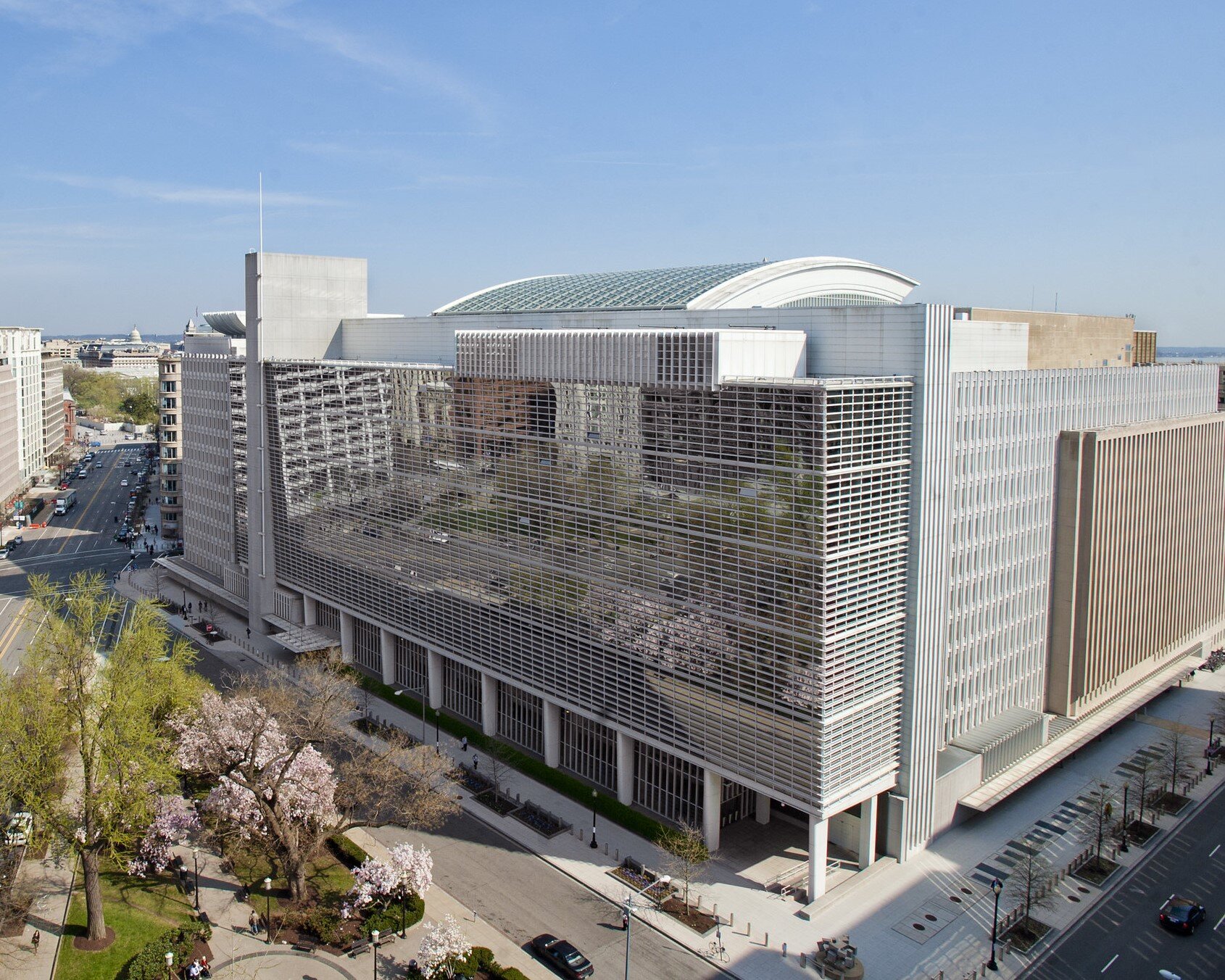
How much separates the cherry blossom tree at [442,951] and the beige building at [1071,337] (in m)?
44.8

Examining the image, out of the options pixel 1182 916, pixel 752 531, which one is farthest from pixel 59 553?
pixel 1182 916

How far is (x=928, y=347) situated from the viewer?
1984 inches

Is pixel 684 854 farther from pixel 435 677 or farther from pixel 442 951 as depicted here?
pixel 435 677

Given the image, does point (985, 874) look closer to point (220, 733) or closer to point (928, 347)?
point (928, 347)

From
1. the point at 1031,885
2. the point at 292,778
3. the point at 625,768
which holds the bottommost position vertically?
the point at 1031,885

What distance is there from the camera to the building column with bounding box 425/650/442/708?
2938 inches

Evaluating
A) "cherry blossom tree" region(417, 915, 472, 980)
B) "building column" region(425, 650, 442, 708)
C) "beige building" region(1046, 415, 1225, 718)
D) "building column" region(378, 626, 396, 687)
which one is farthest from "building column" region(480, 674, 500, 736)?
"beige building" region(1046, 415, 1225, 718)

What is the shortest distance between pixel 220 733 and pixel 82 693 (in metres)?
10.3

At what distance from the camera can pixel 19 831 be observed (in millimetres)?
52000

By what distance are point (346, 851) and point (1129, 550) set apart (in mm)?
54354

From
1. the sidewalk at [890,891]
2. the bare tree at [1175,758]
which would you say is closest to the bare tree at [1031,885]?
the sidewalk at [890,891]

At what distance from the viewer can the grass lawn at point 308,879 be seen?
5016cm

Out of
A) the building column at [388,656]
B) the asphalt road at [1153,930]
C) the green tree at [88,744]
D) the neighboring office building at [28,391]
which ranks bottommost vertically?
the asphalt road at [1153,930]

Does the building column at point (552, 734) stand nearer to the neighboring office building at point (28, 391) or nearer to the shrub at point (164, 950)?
the shrub at point (164, 950)
